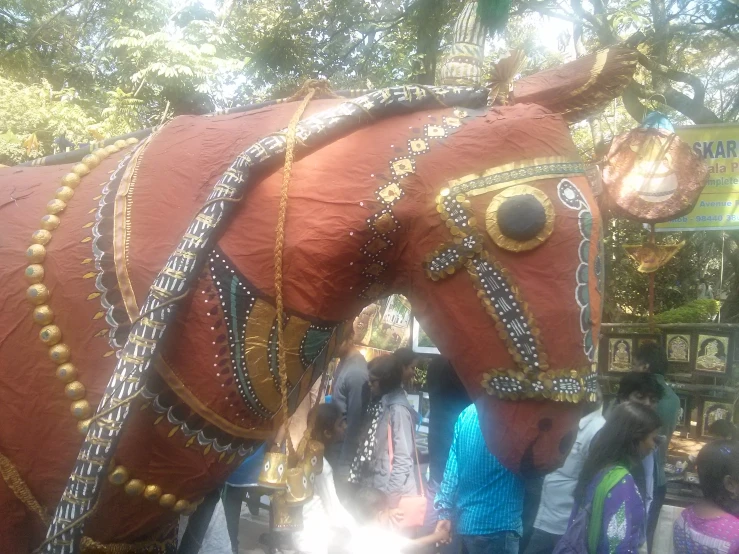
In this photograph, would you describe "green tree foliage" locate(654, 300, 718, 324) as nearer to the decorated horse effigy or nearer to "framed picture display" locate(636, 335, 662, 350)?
"framed picture display" locate(636, 335, 662, 350)

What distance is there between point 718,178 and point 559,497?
472 centimetres

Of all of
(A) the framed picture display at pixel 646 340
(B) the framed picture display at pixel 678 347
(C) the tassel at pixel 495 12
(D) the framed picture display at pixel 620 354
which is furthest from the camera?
(B) the framed picture display at pixel 678 347

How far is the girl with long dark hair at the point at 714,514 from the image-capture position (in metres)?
2.80

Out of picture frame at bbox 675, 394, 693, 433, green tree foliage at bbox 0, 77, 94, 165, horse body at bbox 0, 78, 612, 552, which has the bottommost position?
picture frame at bbox 675, 394, 693, 433

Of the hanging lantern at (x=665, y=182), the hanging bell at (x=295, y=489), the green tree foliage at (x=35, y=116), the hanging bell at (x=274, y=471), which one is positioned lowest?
the hanging bell at (x=295, y=489)

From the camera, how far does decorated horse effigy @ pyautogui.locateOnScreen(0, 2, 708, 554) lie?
118 cm

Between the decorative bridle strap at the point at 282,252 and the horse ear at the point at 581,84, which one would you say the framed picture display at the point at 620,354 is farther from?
the decorative bridle strap at the point at 282,252

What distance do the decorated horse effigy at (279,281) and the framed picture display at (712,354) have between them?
8008mm

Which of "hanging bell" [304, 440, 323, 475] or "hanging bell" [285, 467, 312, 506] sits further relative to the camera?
"hanging bell" [304, 440, 323, 475]

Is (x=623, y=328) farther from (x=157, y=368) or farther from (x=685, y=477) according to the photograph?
(x=157, y=368)

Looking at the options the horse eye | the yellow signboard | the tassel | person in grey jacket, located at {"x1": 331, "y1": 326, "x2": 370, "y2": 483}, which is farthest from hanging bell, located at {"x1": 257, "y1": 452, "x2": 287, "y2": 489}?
the yellow signboard

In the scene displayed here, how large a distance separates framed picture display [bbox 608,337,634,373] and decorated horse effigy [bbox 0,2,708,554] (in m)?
7.04

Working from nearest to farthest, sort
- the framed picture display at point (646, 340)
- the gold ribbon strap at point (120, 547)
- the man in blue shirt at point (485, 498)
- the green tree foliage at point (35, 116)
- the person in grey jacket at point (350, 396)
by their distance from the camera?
the gold ribbon strap at point (120, 547), the man in blue shirt at point (485, 498), the person in grey jacket at point (350, 396), the framed picture display at point (646, 340), the green tree foliage at point (35, 116)

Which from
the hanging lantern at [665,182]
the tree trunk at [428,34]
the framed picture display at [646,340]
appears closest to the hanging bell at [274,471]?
the hanging lantern at [665,182]
